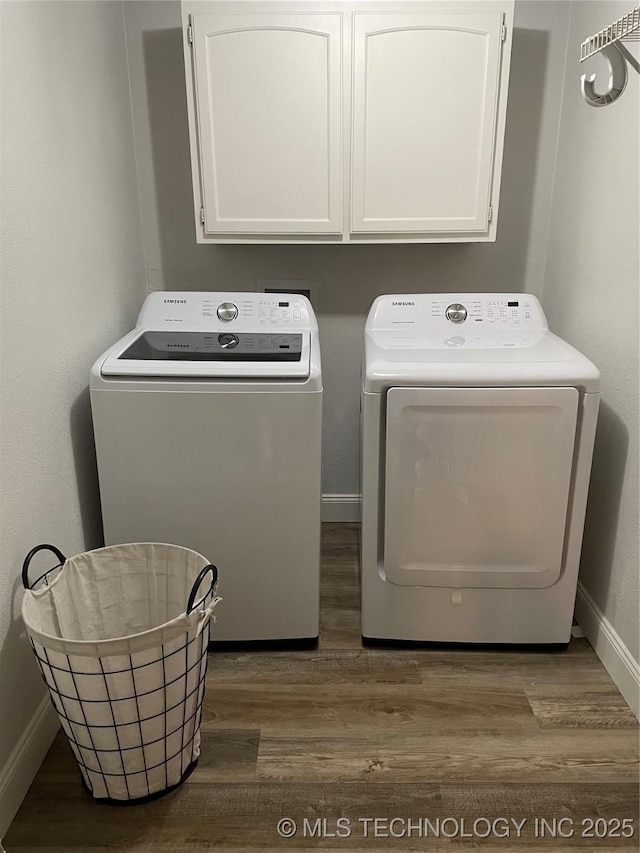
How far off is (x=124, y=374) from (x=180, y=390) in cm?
15

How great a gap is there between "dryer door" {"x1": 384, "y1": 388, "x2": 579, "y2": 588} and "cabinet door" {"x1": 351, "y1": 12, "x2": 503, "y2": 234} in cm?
71

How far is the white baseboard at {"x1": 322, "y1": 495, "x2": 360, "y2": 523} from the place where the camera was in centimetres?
270

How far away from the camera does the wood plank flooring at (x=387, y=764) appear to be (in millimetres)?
1358

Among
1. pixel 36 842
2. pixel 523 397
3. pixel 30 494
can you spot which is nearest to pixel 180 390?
pixel 30 494

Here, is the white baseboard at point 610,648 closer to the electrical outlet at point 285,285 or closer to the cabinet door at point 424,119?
the cabinet door at point 424,119

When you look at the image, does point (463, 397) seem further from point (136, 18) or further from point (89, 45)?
point (136, 18)

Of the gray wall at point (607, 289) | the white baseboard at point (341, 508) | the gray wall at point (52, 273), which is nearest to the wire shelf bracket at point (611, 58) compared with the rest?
the gray wall at point (607, 289)

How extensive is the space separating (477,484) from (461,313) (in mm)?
586

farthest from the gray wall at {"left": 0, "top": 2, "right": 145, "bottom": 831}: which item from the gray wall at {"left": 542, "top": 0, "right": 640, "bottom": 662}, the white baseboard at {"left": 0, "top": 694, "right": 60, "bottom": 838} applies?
the gray wall at {"left": 542, "top": 0, "right": 640, "bottom": 662}

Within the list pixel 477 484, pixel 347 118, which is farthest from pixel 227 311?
pixel 477 484

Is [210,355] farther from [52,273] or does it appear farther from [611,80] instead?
[611,80]

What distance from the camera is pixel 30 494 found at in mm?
1492

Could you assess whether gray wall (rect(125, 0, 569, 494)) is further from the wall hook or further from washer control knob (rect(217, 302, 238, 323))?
the wall hook

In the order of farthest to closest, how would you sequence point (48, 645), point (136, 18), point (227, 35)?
point (136, 18)
point (227, 35)
point (48, 645)
